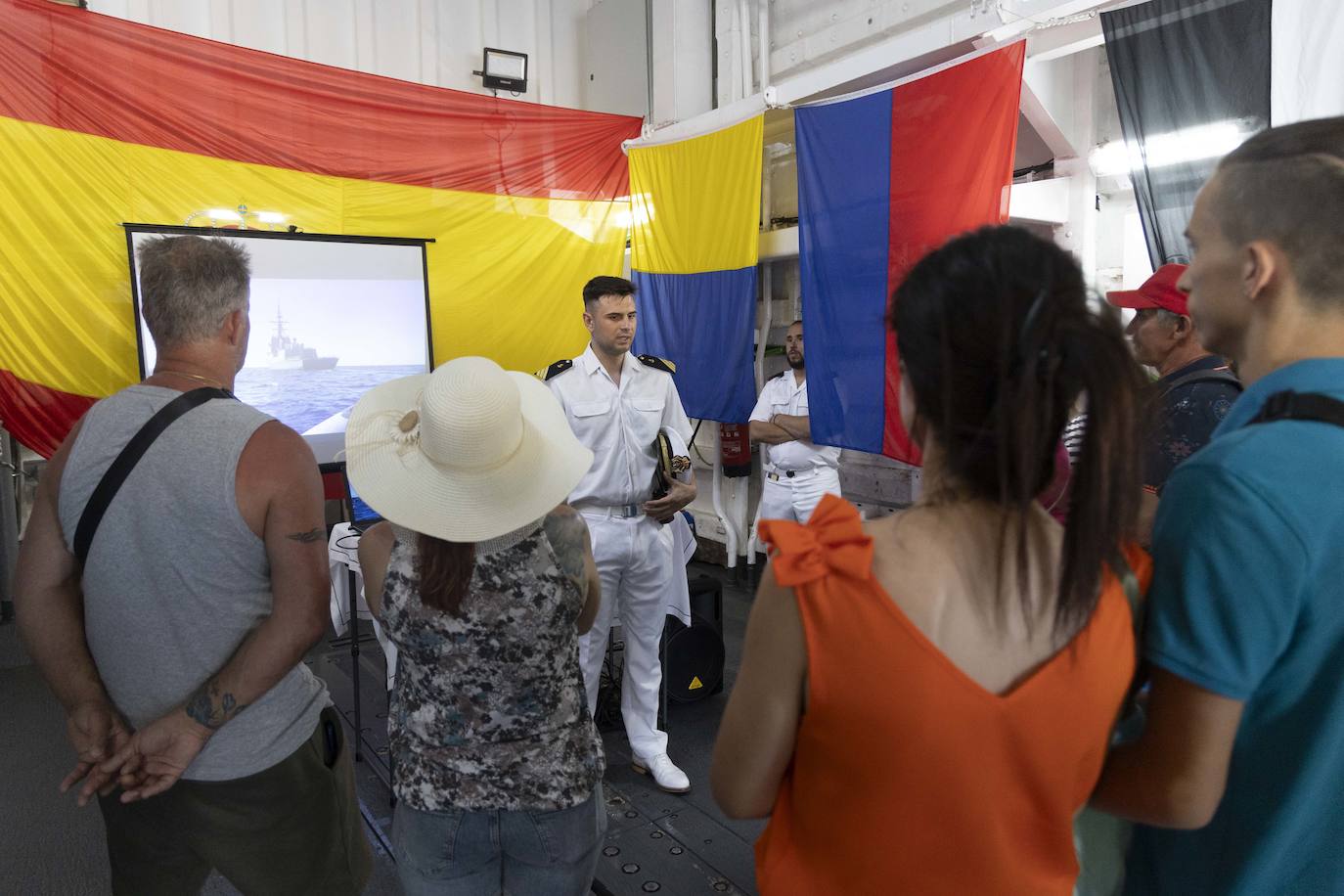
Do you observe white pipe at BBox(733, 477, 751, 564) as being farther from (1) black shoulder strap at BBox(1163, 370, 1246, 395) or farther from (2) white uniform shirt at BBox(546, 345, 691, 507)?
(1) black shoulder strap at BBox(1163, 370, 1246, 395)

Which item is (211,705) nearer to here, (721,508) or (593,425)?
(593,425)

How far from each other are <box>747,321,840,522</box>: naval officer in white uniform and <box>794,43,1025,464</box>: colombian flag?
0.68ft

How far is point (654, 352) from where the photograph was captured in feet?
16.8

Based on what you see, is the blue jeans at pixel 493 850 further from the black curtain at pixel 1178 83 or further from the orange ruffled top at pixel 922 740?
the black curtain at pixel 1178 83

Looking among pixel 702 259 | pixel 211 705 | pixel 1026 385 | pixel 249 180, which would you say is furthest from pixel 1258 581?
pixel 249 180

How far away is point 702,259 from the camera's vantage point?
4750 mm

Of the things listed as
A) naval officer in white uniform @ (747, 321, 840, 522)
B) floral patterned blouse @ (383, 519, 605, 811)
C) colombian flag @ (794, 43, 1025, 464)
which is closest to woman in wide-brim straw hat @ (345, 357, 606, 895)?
floral patterned blouse @ (383, 519, 605, 811)

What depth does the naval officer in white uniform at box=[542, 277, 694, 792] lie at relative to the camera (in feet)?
9.06

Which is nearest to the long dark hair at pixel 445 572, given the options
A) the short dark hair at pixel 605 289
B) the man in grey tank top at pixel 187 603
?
the man in grey tank top at pixel 187 603

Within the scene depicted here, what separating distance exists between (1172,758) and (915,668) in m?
0.30

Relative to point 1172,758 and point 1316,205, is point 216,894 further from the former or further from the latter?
point 1316,205

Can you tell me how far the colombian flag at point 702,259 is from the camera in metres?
4.46

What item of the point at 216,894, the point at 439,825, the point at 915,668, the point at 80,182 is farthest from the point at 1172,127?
the point at 80,182

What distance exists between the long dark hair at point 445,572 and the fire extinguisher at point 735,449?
3.87m
